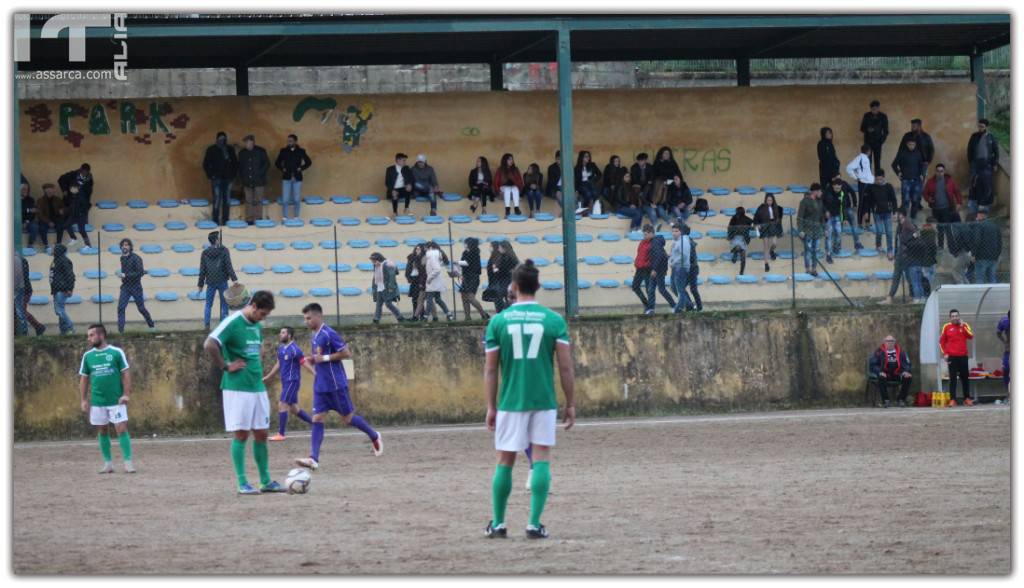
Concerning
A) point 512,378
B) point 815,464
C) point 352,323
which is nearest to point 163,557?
point 512,378

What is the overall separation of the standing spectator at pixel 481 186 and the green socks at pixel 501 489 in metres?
20.0

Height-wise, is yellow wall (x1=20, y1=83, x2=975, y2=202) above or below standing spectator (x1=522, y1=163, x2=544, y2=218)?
above

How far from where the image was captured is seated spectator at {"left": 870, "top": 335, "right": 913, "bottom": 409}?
24.6m

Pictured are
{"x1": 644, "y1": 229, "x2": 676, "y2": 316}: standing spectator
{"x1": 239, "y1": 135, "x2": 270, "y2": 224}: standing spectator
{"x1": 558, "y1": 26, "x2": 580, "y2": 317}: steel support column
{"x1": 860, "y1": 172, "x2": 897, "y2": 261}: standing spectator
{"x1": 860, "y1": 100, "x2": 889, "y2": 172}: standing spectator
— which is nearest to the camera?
{"x1": 644, "y1": 229, "x2": 676, "y2": 316}: standing spectator

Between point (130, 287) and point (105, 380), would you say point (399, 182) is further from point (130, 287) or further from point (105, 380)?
point (105, 380)

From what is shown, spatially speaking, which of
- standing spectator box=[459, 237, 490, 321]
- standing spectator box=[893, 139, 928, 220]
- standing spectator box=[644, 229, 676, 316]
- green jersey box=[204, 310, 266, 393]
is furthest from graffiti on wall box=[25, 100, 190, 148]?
green jersey box=[204, 310, 266, 393]

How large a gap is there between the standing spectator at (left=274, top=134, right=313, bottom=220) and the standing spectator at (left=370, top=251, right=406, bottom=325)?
5.35 metres

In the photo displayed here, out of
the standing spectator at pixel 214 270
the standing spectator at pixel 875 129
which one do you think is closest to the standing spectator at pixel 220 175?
the standing spectator at pixel 214 270

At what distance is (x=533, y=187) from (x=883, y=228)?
6.73m

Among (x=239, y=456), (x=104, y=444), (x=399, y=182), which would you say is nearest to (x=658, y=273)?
(x=399, y=182)

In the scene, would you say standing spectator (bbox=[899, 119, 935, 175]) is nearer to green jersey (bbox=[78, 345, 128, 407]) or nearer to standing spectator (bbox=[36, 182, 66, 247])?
standing spectator (bbox=[36, 182, 66, 247])

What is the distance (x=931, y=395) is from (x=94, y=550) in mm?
17015

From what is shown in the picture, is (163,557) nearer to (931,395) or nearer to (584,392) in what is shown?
(584,392)

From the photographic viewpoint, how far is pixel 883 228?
27.9 m
